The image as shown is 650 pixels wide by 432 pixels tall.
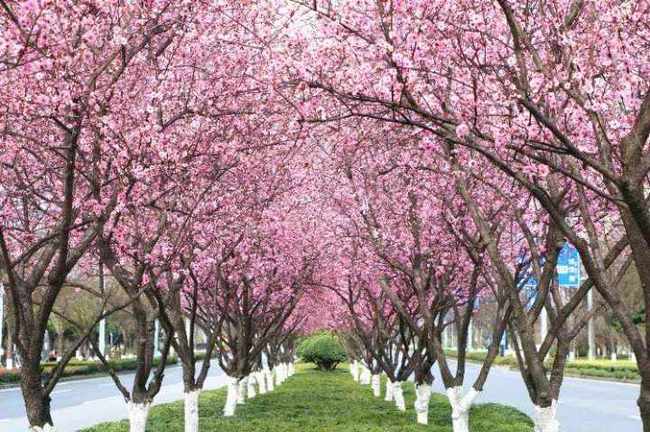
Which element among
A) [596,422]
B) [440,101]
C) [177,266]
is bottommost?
[596,422]

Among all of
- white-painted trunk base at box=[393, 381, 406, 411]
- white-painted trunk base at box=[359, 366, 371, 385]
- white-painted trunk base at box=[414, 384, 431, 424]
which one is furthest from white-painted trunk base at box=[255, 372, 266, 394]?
white-painted trunk base at box=[414, 384, 431, 424]

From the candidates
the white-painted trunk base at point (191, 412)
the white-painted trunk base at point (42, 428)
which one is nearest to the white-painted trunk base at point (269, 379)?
the white-painted trunk base at point (191, 412)

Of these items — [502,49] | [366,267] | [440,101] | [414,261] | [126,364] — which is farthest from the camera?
[126,364]

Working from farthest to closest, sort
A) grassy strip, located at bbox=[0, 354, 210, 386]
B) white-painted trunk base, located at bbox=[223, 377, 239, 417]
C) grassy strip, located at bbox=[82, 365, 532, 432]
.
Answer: grassy strip, located at bbox=[0, 354, 210, 386] < white-painted trunk base, located at bbox=[223, 377, 239, 417] < grassy strip, located at bbox=[82, 365, 532, 432]

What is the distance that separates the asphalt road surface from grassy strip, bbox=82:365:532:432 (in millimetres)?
2163

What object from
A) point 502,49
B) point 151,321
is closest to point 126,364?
point 151,321

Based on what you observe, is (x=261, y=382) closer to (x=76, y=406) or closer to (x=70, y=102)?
(x=76, y=406)

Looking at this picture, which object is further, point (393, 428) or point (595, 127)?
point (393, 428)

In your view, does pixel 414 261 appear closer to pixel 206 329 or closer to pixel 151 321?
pixel 151 321

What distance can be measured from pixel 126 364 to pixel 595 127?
173 feet

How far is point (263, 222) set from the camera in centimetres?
1342

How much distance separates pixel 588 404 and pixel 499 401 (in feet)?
11.3

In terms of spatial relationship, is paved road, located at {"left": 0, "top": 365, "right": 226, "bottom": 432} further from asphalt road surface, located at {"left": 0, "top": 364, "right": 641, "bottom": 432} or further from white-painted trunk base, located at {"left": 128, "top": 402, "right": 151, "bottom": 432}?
white-painted trunk base, located at {"left": 128, "top": 402, "right": 151, "bottom": 432}

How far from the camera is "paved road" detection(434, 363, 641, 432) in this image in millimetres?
19625
